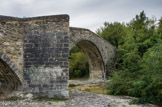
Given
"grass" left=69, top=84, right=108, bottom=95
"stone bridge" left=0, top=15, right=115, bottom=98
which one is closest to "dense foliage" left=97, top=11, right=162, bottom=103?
"grass" left=69, top=84, right=108, bottom=95

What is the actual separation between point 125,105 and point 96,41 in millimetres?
7883

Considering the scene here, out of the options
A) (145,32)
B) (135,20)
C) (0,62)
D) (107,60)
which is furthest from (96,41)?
(0,62)

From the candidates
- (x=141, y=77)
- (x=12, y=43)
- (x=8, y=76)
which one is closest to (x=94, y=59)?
(x=141, y=77)

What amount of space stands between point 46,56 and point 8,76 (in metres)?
1.52

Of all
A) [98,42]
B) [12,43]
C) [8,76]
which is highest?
[98,42]

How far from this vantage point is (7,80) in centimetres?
620

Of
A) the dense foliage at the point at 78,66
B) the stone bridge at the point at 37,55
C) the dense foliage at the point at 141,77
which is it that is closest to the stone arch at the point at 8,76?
the stone bridge at the point at 37,55

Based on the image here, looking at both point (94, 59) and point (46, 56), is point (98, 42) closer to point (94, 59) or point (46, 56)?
point (94, 59)

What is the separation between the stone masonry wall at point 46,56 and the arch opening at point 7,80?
0.37m

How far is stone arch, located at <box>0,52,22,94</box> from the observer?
212 inches

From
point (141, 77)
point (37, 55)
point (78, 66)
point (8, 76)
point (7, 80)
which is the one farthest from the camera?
point (78, 66)

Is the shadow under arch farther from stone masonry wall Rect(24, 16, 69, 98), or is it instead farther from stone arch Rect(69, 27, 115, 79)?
stone masonry wall Rect(24, 16, 69, 98)

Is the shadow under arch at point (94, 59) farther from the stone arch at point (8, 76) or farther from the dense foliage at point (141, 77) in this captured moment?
the stone arch at point (8, 76)

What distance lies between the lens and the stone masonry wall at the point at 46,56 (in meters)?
5.73
